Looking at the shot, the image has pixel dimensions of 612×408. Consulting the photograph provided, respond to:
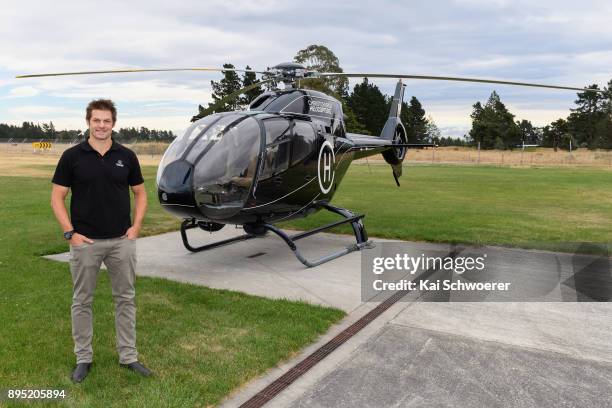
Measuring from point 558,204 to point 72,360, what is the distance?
50.5 feet

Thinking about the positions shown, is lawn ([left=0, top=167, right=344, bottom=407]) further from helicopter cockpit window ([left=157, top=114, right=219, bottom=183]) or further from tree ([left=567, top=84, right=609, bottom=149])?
tree ([left=567, top=84, right=609, bottom=149])

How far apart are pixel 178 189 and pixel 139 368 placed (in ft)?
8.88

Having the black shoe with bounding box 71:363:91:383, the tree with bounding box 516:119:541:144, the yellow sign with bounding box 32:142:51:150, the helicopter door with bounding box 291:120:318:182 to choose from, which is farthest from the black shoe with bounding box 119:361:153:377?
the tree with bounding box 516:119:541:144

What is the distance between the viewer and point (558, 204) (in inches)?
614

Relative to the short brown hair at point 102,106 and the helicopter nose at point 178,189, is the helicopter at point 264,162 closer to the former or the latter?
the helicopter nose at point 178,189

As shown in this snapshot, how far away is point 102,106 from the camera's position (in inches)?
143

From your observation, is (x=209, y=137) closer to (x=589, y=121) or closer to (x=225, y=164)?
(x=225, y=164)

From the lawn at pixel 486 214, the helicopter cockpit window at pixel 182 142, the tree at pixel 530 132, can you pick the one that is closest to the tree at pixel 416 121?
the tree at pixel 530 132

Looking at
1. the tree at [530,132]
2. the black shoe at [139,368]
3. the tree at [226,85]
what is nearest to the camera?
the black shoe at [139,368]

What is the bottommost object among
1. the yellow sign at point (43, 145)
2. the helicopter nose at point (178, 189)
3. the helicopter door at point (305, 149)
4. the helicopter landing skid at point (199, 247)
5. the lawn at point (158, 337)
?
the lawn at point (158, 337)

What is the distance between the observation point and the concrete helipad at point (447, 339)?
3764mm

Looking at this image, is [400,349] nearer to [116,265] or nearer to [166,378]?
[166,378]

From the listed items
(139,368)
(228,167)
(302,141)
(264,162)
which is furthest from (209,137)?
(139,368)

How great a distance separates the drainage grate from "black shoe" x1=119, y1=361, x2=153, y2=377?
35.5 inches
